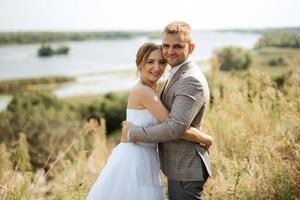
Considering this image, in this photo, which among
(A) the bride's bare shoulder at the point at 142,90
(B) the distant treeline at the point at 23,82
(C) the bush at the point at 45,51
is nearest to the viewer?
(A) the bride's bare shoulder at the point at 142,90

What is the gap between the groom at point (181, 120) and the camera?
2.23m

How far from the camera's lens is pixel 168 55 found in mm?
2371

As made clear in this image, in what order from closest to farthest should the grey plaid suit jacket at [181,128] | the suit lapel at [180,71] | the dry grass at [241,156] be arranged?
the grey plaid suit jacket at [181,128], the suit lapel at [180,71], the dry grass at [241,156]

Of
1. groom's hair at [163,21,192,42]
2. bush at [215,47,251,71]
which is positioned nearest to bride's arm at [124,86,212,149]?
groom's hair at [163,21,192,42]

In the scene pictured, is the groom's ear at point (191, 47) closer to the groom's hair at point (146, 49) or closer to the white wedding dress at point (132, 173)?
the groom's hair at point (146, 49)

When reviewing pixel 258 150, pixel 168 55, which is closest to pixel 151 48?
pixel 168 55

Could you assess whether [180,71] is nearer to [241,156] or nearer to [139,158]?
[139,158]

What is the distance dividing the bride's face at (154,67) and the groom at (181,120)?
9cm

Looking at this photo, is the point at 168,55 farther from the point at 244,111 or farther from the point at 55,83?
the point at 55,83

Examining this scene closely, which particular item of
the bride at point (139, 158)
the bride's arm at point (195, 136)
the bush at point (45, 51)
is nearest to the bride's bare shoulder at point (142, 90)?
the bride at point (139, 158)

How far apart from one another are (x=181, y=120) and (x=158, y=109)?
8.0 inches

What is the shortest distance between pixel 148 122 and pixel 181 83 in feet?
1.21

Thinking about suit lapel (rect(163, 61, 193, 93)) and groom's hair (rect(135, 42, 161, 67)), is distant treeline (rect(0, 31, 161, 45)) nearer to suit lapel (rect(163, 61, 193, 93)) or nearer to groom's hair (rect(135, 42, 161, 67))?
groom's hair (rect(135, 42, 161, 67))

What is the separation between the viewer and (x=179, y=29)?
7.61 ft
